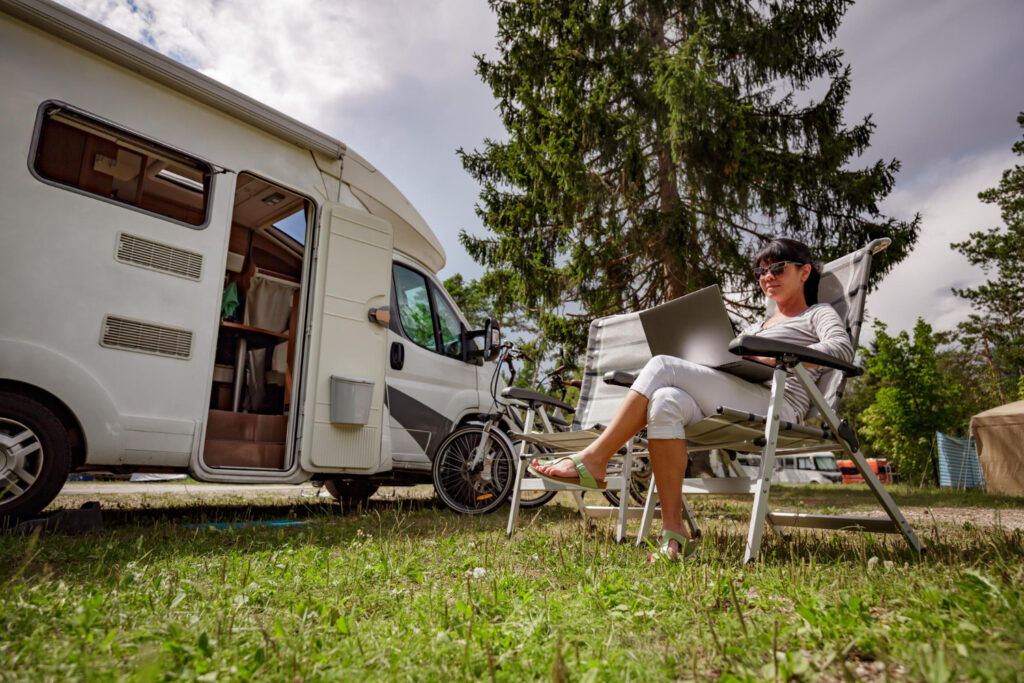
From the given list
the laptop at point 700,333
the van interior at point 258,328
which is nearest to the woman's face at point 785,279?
the laptop at point 700,333

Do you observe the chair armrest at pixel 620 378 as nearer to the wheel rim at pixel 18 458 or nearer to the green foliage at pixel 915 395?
the wheel rim at pixel 18 458

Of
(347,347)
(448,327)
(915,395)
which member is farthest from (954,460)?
(347,347)

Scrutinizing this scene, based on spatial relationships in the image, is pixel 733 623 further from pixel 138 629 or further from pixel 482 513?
pixel 482 513

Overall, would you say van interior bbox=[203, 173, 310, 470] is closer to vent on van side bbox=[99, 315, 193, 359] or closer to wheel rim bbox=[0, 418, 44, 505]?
vent on van side bbox=[99, 315, 193, 359]

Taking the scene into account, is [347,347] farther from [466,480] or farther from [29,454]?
[29,454]

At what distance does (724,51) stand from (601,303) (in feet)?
14.8

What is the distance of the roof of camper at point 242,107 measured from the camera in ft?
10.9

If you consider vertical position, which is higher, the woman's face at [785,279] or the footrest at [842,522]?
the woman's face at [785,279]

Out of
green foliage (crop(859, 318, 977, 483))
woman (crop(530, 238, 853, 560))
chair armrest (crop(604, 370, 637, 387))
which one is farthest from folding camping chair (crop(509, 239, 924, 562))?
green foliage (crop(859, 318, 977, 483))

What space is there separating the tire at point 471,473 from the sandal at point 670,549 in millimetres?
2742

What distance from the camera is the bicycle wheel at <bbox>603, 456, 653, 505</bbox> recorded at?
3934 millimetres

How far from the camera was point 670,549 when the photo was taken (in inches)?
86.0

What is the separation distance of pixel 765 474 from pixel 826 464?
22.5 metres

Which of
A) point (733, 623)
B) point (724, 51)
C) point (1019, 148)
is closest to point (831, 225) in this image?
point (724, 51)
